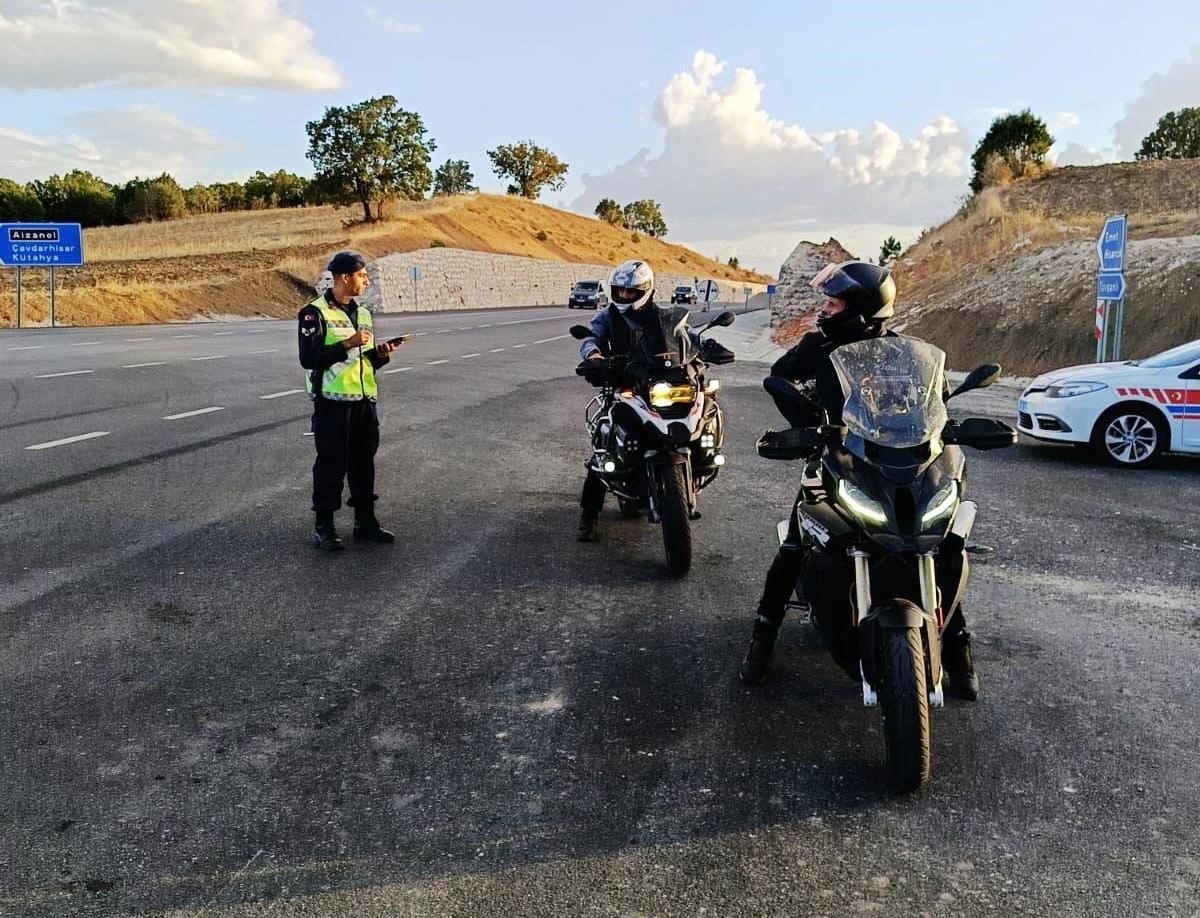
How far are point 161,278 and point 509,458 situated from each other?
40961 mm

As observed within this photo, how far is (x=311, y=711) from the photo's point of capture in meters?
4.38

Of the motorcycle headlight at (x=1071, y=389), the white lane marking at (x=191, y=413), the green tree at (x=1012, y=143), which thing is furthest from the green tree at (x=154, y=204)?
the motorcycle headlight at (x=1071, y=389)

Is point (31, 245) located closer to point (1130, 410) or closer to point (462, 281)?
point (462, 281)

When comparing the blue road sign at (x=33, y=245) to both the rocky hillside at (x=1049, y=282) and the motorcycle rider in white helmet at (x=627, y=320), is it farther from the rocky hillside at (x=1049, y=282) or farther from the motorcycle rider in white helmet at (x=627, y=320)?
the motorcycle rider in white helmet at (x=627, y=320)

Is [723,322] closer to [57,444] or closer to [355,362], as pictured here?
[355,362]

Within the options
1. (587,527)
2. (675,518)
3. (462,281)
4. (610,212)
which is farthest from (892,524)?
(610,212)

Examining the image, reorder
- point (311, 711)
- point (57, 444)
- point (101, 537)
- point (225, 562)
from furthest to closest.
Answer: point (57, 444)
point (101, 537)
point (225, 562)
point (311, 711)

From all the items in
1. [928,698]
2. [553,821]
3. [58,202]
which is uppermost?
[58,202]

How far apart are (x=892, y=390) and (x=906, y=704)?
45.4 inches

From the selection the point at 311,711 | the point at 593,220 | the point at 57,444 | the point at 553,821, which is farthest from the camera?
the point at 593,220

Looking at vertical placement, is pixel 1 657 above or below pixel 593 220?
below

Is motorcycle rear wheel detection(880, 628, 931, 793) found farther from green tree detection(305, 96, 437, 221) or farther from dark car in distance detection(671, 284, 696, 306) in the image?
green tree detection(305, 96, 437, 221)

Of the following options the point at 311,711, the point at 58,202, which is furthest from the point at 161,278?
the point at 58,202

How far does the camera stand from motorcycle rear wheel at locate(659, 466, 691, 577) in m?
6.32
